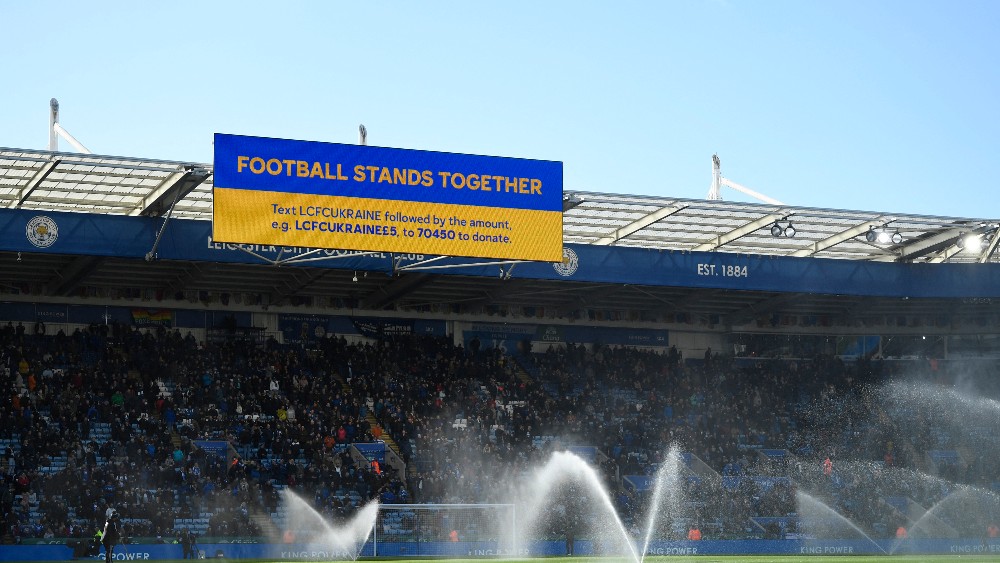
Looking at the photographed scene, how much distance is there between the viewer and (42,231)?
128 feet

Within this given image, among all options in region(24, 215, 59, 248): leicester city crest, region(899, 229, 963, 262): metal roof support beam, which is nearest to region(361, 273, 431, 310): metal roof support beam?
region(24, 215, 59, 248): leicester city crest

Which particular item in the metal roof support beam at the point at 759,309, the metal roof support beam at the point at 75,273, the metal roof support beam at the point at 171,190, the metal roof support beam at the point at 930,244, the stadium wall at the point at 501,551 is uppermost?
the metal roof support beam at the point at 171,190

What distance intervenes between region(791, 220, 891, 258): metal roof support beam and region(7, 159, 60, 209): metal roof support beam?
90.0ft

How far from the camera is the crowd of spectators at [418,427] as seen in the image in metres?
38.5

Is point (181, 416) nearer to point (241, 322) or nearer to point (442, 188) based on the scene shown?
point (241, 322)

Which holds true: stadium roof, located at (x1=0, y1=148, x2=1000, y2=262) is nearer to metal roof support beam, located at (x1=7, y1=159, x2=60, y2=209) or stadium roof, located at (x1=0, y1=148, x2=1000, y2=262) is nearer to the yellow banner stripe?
metal roof support beam, located at (x1=7, y1=159, x2=60, y2=209)

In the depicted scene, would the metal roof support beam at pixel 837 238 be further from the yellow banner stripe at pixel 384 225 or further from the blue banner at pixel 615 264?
the yellow banner stripe at pixel 384 225

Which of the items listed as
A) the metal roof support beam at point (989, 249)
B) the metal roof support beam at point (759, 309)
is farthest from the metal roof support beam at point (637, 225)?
the metal roof support beam at point (989, 249)

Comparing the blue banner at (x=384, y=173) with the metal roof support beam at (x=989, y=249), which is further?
the metal roof support beam at (x=989, y=249)

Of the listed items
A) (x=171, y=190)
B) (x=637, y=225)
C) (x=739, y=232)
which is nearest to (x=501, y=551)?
(x=637, y=225)

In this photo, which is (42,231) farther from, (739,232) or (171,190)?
(739,232)

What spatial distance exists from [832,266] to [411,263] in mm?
16913

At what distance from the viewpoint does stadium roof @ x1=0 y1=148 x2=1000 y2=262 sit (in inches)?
1479

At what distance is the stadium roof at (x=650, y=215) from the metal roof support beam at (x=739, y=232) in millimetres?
45
